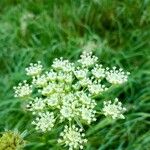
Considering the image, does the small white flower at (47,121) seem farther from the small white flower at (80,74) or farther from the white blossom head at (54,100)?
the small white flower at (80,74)

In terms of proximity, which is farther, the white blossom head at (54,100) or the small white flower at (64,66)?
the small white flower at (64,66)

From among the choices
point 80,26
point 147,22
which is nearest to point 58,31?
point 80,26

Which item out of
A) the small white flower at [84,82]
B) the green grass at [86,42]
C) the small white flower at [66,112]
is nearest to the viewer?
the small white flower at [66,112]

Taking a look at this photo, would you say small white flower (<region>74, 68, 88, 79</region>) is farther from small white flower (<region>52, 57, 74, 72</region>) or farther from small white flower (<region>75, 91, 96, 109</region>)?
small white flower (<region>75, 91, 96, 109</region>)

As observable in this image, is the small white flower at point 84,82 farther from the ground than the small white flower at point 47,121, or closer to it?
farther from the ground

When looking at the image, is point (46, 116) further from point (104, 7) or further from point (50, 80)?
point (104, 7)

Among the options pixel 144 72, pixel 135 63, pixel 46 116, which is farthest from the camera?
pixel 135 63

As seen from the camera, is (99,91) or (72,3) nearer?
(99,91)

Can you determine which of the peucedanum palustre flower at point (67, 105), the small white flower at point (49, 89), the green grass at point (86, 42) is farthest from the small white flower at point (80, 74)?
the green grass at point (86, 42)

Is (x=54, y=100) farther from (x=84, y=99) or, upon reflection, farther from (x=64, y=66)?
(x=64, y=66)
